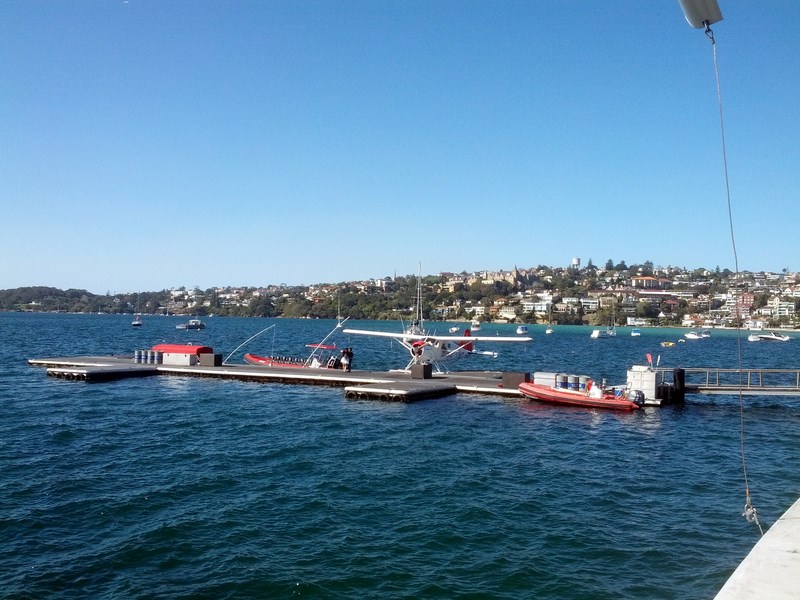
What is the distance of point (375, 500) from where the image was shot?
15.8 meters

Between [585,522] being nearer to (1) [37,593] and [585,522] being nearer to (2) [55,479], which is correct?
(1) [37,593]

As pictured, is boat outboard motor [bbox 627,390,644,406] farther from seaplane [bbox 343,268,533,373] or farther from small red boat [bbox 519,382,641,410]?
seaplane [bbox 343,268,533,373]

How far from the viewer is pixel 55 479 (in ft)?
55.8

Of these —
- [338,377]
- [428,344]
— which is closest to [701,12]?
[338,377]

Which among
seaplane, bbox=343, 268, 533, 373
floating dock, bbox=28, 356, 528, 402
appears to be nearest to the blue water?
floating dock, bbox=28, 356, 528, 402

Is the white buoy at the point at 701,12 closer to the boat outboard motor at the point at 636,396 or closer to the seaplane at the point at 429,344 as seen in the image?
the boat outboard motor at the point at 636,396

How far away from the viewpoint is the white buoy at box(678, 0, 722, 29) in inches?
204

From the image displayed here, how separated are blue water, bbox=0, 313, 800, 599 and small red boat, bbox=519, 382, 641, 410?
0.80m

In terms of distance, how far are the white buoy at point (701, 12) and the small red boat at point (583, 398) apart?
1046 inches

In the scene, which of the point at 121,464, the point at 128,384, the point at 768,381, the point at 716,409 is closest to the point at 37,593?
the point at 121,464

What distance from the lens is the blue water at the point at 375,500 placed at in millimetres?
11359

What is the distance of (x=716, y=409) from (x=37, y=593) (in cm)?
3069

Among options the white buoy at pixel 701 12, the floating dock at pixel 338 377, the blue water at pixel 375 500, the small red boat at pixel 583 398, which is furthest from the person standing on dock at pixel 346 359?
the white buoy at pixel 701 12

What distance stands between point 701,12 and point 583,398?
88.0 feet
